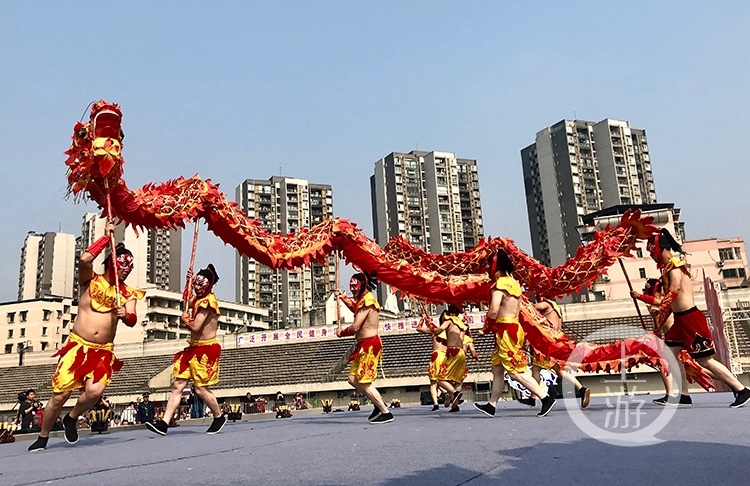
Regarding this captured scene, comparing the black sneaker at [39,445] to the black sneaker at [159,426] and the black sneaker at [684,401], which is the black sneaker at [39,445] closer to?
the black sneaker at [159,426]

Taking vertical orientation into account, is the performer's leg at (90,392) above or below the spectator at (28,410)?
above

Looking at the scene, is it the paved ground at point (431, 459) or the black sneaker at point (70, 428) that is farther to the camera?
the black sneaker at point (70, 428)

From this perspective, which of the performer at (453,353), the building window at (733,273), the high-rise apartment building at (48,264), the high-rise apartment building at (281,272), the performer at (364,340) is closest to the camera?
the performer at (364,340)

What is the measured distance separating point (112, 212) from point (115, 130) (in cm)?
79

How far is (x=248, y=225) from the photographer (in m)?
6.70

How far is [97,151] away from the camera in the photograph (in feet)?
17.4

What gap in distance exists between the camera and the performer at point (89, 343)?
5176 millimetres

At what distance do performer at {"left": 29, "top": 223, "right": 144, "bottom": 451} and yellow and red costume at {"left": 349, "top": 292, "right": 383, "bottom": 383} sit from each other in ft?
8.06

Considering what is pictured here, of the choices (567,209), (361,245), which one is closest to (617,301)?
(361,245)

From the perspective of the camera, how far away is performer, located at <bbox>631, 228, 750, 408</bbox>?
229 inches

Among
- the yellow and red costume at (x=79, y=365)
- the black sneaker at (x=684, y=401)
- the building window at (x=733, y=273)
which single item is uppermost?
the building window at (x=733, y=273)

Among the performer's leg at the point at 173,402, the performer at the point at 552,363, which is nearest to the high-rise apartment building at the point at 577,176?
the performer at the point at 552,363

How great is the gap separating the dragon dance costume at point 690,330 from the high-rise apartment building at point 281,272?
6627 cm

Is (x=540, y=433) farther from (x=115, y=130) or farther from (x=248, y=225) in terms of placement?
(x=115, y=130)
